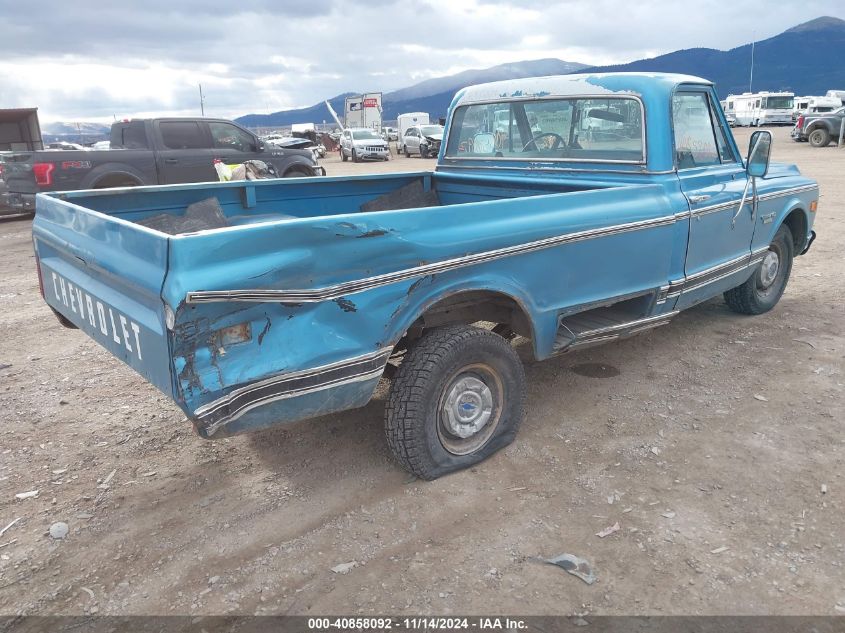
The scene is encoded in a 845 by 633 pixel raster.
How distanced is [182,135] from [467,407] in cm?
969

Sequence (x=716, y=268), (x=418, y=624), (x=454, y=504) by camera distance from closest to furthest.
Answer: (x=418, y=624), (x=454, y=504), (x=716, y=268)

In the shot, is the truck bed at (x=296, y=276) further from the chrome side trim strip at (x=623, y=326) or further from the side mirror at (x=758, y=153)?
the side mirror at (x=758, y=153)

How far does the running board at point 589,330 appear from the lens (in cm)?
332

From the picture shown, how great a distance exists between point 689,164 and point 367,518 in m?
2.87

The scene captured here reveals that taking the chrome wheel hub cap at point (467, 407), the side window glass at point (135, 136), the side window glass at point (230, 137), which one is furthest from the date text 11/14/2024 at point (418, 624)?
the side window glass at point (230, 137)

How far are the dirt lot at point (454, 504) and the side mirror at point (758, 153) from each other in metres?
1.31

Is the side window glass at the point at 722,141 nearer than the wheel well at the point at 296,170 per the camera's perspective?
Yes

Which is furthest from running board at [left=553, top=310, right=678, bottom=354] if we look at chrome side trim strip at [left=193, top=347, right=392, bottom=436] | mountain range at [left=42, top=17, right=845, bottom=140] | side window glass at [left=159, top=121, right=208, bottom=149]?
mountain range at [left=42, top=17, right=845, bottom=140]

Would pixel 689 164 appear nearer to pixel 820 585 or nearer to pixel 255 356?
pixel 820 585

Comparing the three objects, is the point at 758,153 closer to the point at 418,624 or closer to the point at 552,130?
the point at 552,130

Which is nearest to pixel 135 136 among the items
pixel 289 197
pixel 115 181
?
pixel 115 181

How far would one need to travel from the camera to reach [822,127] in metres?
23.3

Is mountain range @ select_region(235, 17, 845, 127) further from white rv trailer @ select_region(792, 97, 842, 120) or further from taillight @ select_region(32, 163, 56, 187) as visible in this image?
taillight @ select_region(32, 163, 56, 187)

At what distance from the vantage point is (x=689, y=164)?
3.88m
